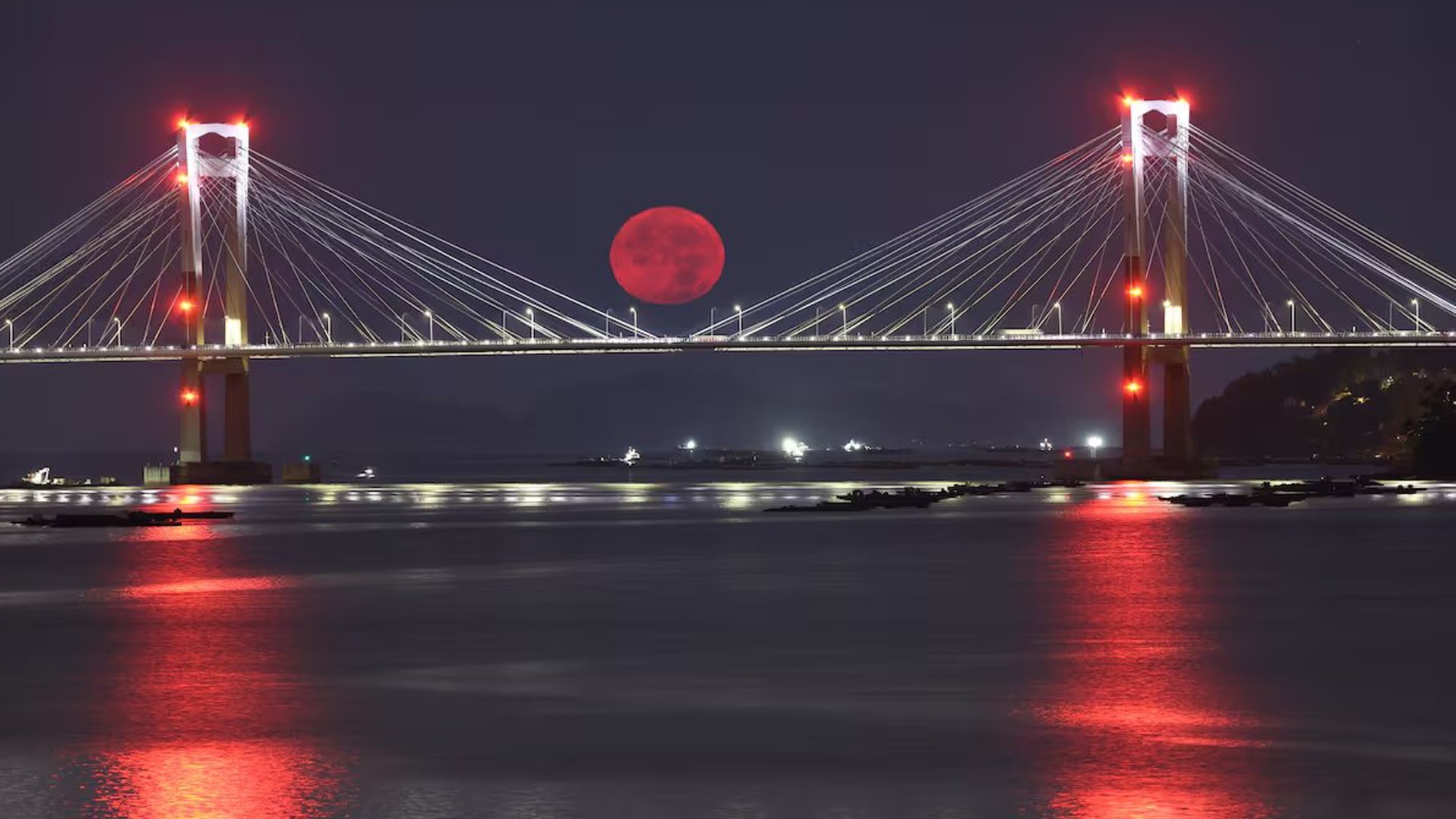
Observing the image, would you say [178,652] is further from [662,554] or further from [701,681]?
[662,554]

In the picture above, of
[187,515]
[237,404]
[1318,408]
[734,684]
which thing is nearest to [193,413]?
[237,404]

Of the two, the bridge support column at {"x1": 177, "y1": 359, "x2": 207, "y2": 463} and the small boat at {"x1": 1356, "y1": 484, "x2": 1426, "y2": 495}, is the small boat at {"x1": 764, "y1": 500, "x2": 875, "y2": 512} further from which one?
the bridge support column at {"x1": 177, "y1": 359, "x2": 207, "y2": 463}

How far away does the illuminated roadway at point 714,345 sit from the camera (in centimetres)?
7669

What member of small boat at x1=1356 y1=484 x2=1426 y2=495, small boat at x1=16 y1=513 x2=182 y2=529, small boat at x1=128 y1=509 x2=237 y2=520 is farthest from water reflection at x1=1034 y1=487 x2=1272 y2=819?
small boat at x1=1356 y1=484 x2=1426 y2=495

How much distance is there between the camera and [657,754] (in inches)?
459

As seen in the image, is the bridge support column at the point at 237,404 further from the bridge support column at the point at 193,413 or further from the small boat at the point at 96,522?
the small boat at the point at 96,522

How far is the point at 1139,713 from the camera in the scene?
13172 mm

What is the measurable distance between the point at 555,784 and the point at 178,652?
749cm

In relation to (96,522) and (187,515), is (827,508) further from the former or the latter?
(96,522)

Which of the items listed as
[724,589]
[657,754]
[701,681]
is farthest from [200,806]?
[724,589]

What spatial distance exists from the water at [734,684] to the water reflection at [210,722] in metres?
0.04

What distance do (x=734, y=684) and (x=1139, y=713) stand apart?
2947mm

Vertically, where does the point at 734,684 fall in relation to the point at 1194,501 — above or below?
below

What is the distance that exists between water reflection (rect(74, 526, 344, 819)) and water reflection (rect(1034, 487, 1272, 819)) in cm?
368
